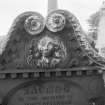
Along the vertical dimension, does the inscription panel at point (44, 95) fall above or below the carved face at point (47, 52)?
below

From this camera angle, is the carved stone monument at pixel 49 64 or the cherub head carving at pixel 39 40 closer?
the carved stone monument at pixel 49 64

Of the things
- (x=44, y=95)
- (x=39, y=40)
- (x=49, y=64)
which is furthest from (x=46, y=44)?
(x=44, y=95)

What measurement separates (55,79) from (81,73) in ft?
2.76

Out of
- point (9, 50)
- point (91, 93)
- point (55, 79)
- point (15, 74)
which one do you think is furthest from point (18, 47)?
point (91, 93)

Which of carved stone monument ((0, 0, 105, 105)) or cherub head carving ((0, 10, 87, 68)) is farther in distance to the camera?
cherub head carving ((0, 10, 87, 68))

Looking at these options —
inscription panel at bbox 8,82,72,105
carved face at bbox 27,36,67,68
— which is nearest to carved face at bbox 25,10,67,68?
carved face at bbox 27,36,67,68

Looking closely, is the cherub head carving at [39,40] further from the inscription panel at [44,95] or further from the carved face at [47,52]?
the inscription panel at [44,95]

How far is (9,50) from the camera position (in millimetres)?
8398

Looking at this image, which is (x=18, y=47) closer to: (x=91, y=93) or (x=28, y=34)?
(x=28, y=34)

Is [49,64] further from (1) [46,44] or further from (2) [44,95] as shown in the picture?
(2) [44,95]

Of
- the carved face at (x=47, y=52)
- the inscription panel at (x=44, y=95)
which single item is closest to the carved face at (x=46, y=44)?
the carved face at (x=47, y=52)

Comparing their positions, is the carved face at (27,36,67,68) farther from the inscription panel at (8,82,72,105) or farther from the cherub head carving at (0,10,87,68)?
the inscription panel at (8,82,72,105)

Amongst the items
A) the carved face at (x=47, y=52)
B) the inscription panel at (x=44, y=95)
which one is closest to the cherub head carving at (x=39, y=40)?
the carved face at (x=47, y=52)

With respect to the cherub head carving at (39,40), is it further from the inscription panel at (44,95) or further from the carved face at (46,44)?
the inscription panel at (44,95)
